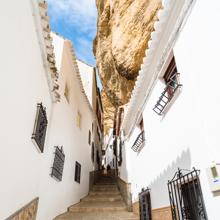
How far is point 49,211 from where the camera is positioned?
609 centimetres

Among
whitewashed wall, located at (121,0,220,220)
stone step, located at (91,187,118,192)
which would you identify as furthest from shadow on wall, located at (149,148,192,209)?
stone step, located at (91,187,118,192)

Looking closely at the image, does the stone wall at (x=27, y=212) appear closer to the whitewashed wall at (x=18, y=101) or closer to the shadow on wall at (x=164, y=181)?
the whitewashed wall at (x=18, y=101)

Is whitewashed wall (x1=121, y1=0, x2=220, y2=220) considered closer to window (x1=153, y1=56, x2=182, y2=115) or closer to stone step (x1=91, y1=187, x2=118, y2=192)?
window (x1=153, y1=56, x2=182, y2=115)

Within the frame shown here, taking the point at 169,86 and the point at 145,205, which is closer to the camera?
the point at 169,86

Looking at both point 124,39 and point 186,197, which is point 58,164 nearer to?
point 186,197

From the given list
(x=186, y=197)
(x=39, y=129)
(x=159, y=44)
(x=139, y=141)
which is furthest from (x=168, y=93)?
(x=39, y=129)

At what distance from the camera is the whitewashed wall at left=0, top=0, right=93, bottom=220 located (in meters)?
3.09

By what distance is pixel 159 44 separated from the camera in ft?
16.5

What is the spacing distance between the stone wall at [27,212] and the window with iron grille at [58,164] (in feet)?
4.59

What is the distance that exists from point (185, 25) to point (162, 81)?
165 centimetres

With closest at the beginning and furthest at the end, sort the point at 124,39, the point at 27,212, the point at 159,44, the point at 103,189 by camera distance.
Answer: the point at 27,212
the point at 159,44
the point at 124,39
the point at 103,189

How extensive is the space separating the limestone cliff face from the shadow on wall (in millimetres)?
6865

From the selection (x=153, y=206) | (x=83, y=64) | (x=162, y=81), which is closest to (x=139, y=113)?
(x=162, y=81)

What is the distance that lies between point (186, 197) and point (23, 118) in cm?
311
